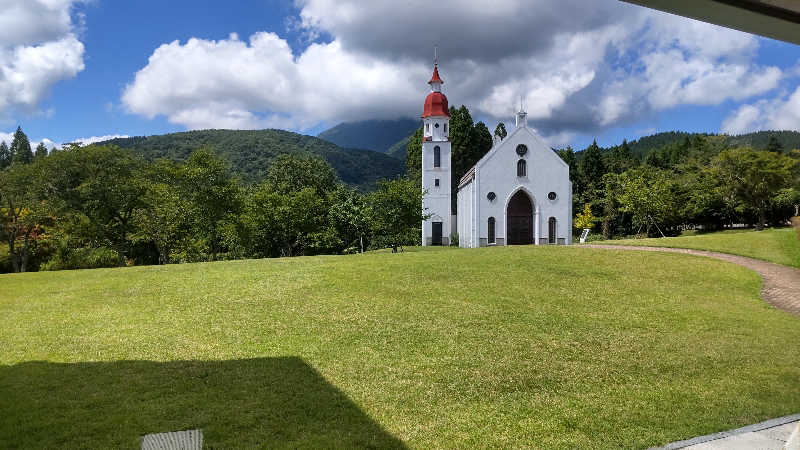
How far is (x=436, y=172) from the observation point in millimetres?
42188

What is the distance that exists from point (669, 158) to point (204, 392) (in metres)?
73.5

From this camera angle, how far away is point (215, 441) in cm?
513

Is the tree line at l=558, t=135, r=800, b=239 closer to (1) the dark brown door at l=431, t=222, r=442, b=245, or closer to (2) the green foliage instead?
(2) the green foliage

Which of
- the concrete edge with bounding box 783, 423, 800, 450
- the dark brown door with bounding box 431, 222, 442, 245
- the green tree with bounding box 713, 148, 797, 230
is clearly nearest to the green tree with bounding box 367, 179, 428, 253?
the dark brown door with bounding box 431, 222, 442, 245

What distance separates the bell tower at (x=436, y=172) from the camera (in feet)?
138

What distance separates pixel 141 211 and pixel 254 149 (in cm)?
6348

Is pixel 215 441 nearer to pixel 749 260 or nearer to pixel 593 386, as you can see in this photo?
pixel 593 386

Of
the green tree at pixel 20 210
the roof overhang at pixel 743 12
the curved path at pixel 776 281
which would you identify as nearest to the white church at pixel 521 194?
the curved path at pixel 776 281

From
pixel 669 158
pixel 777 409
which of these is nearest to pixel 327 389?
pixel 777 409

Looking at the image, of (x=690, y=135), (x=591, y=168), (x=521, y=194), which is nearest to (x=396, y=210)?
(x=521, y=194)

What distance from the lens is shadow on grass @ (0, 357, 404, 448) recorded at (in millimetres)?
5254

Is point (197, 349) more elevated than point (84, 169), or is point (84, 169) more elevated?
point (84, 169)

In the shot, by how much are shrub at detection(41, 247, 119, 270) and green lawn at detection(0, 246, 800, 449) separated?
51.0ft

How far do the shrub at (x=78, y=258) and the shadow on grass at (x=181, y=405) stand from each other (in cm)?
2578
